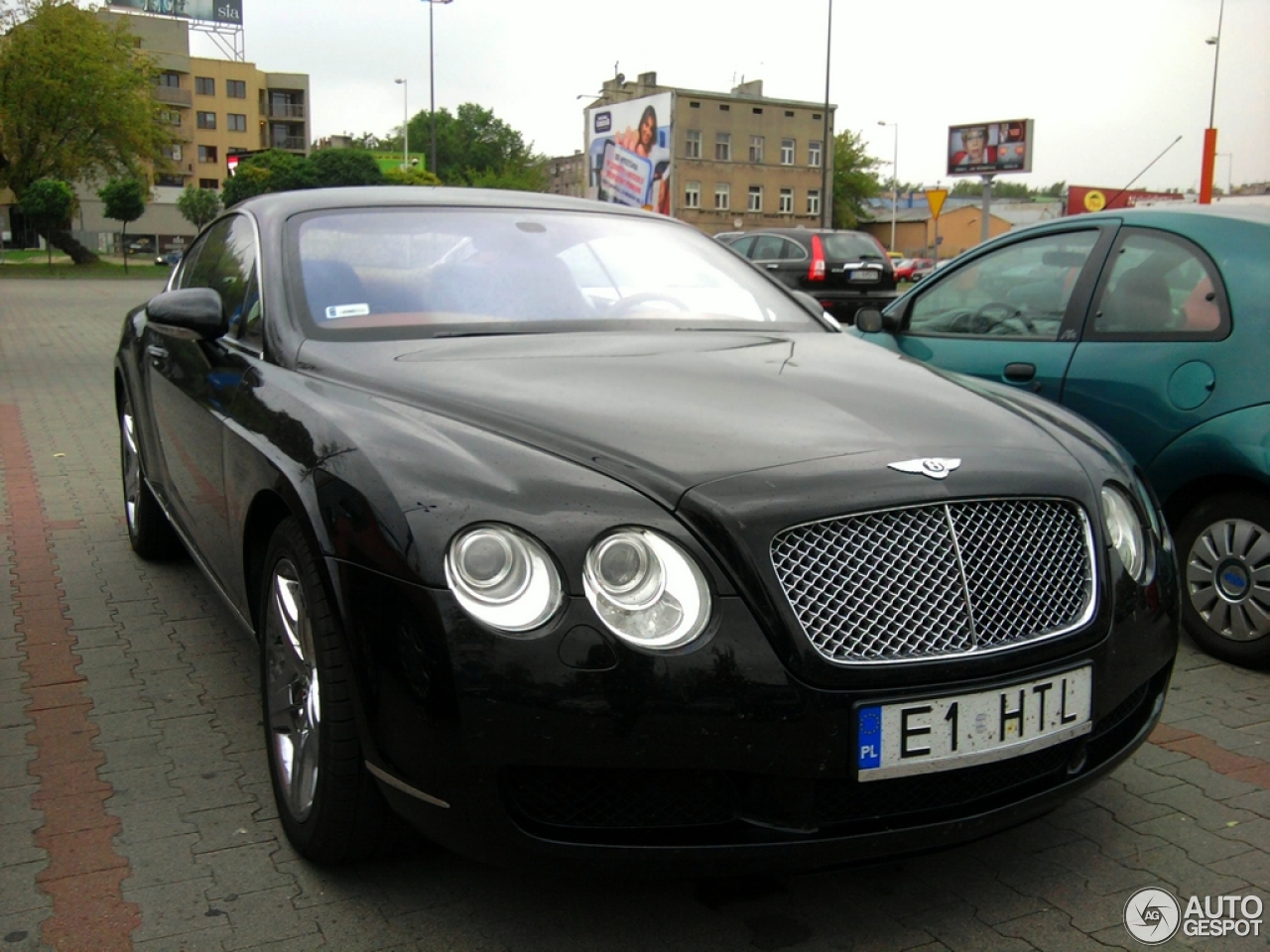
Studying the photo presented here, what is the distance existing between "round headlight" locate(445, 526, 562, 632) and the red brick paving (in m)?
1.03

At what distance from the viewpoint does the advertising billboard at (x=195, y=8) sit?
91.6 metres

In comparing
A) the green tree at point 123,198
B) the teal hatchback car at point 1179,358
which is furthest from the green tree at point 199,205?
the teal hatchback car at point 1179,358

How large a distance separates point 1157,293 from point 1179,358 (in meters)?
0.33

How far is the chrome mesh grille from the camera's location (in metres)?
2.24

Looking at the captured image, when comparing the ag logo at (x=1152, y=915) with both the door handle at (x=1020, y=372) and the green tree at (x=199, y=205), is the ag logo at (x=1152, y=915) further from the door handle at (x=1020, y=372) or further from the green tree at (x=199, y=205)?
the green tree at (x=199, y=205)

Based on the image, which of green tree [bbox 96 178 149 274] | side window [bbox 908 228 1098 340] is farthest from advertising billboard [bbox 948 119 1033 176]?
side window [bbox 908 228 1098 340]

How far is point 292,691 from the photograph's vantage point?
2.82 m

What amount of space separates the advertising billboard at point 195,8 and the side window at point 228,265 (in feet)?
320

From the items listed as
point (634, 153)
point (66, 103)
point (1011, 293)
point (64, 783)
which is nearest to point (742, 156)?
point (634, 153)

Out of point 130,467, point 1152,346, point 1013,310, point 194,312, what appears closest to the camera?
point 194,312

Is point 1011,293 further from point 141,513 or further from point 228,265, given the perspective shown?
point 141,513

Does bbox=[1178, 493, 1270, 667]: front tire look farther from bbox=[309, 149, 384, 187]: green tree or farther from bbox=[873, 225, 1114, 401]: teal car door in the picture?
bbox=[309, 149, 384, 187]: green tree

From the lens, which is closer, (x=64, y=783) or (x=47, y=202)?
(x=64, y=783)

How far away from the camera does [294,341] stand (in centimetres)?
326
